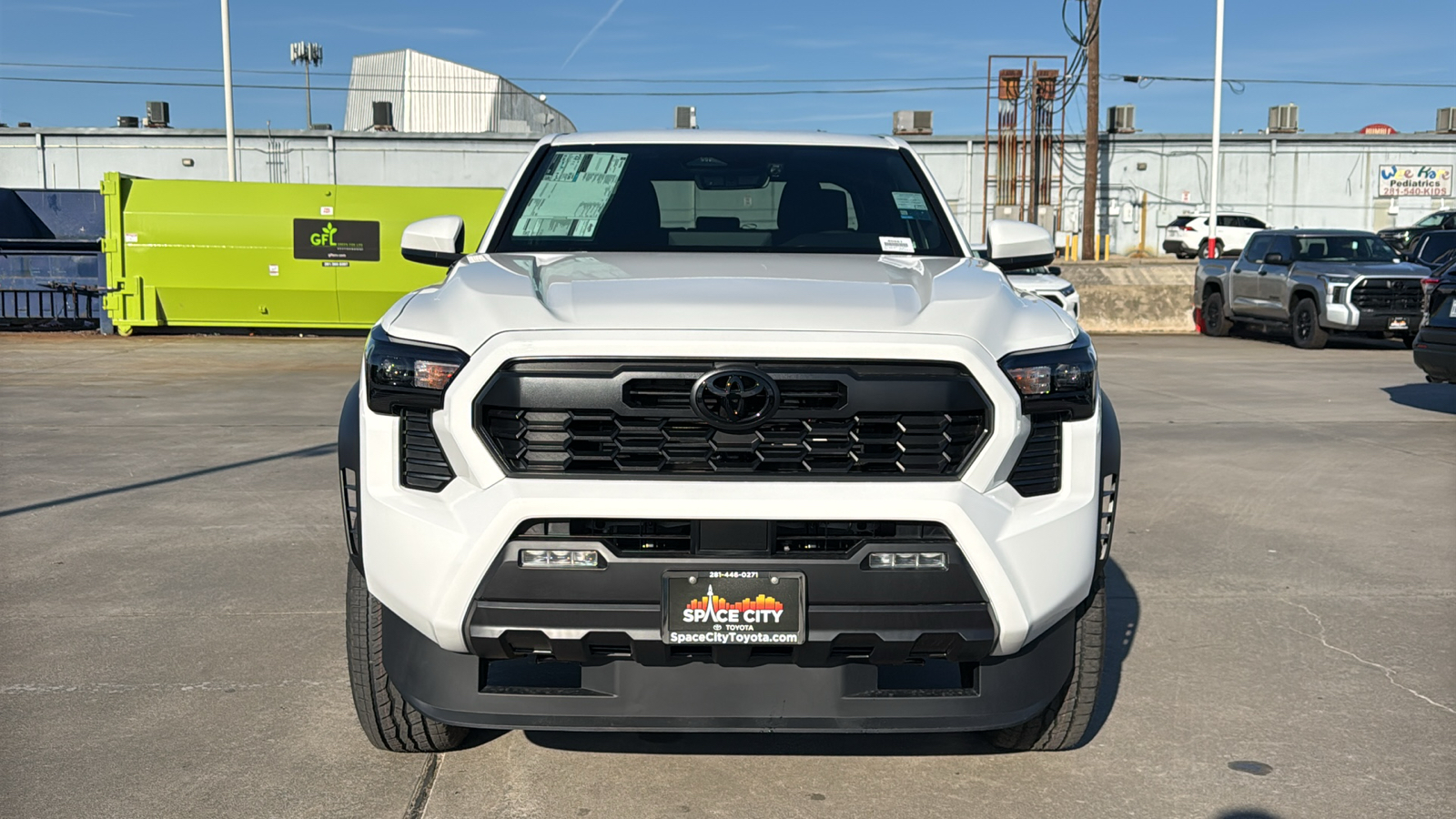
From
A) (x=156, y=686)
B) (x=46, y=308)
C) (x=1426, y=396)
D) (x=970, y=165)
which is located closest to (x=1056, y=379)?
(x=156, y=686)

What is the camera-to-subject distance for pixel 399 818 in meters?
3.28

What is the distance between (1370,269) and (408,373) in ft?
59.3

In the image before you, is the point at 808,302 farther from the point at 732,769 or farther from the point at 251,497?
the point at 251,497

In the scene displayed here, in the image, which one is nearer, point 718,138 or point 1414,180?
point 718,138

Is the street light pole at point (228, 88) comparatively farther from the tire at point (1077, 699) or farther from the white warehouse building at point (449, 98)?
the tire at point (1077, 699)

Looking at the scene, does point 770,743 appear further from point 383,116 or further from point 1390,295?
point 383,116

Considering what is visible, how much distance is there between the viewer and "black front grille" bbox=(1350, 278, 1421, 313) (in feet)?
59.5

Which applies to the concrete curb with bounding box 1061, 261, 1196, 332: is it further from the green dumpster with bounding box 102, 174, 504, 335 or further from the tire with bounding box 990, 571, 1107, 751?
the tire with bounding box 990, 571, 1107, 751

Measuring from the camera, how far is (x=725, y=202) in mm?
4715

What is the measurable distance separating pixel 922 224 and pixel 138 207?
57.9 feet

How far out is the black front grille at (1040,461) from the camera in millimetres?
3049

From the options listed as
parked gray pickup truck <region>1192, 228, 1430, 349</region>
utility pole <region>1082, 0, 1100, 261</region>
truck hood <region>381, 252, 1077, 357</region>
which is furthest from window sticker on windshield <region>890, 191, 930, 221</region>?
utility pole <region>1082, 0, 1100, 261</region>

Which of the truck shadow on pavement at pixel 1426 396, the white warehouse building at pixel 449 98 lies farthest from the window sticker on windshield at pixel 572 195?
the white warehouse building at pixel 449 98

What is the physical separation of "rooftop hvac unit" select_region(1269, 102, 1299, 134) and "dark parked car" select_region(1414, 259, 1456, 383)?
121 ft
